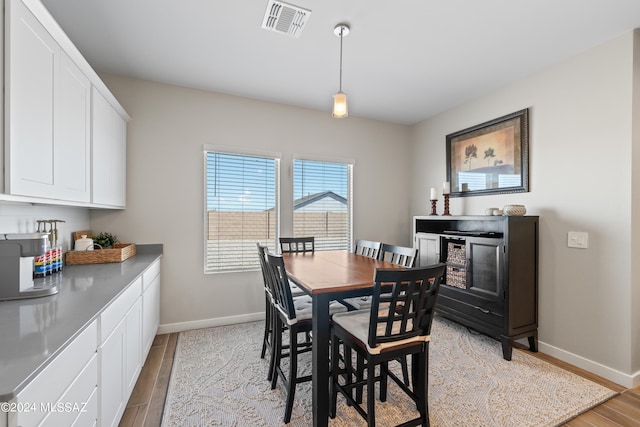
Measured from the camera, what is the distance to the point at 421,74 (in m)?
2.93

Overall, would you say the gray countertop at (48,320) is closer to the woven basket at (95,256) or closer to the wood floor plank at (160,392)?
the woven basket at (95,256)

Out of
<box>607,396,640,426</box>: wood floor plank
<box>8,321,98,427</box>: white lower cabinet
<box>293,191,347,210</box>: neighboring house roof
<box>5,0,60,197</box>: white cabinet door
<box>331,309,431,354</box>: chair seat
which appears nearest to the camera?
<box>8,321,98,427</box>: white lower cabinet

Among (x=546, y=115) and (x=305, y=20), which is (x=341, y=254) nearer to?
(x=305, y=20)

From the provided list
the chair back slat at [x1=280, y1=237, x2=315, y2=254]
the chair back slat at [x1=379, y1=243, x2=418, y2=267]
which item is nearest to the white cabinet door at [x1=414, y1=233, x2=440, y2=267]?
the chair back slat at [x1=379, y1=243, x2=418, y2=267]

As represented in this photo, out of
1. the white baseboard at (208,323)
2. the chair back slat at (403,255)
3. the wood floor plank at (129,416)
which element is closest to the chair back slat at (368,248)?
the chair back slat at (403,255)

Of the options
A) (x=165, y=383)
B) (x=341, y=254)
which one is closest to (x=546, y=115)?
(x=341, y=254)

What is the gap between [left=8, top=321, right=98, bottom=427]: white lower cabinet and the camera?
0.81m

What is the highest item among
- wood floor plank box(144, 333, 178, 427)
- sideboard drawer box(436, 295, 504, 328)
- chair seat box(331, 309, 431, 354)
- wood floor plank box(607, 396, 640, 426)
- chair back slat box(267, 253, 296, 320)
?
chair back slat box(267, 253, 296, 320)

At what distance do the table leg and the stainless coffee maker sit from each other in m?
1.42

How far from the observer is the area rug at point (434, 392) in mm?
1829

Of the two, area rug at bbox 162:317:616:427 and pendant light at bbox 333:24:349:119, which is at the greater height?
pendant light at bbox 333:24:349:119

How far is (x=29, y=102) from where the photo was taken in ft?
4.50

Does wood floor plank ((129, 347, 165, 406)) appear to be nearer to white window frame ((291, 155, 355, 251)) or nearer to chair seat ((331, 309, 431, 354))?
chair seat ((331, 309, 431, 354))

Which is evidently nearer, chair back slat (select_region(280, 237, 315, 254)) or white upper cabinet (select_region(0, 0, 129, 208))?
white upper cabinet (select_region(0, 0, 129, 208))
